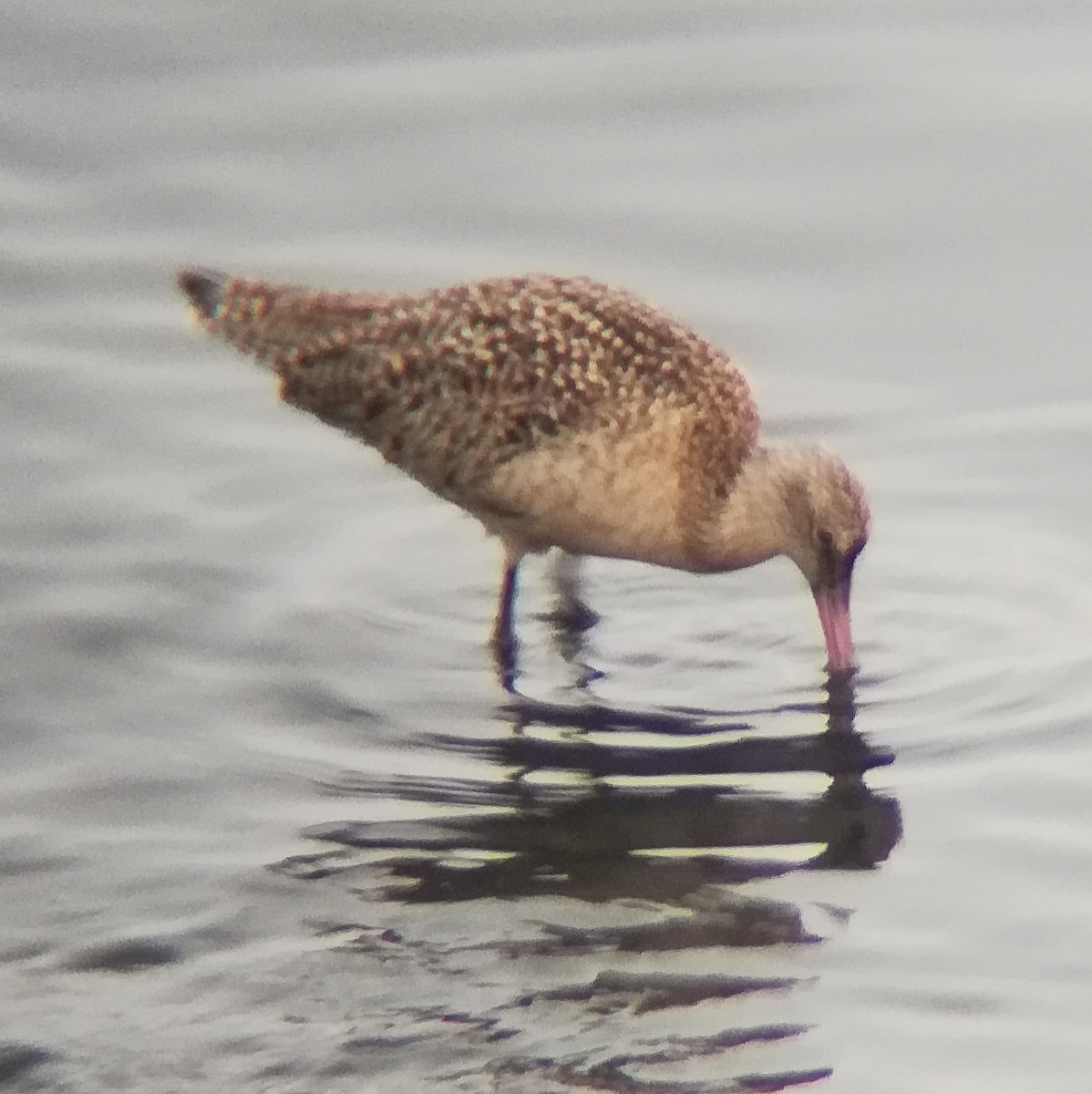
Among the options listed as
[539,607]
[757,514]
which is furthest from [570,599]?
[757,514]

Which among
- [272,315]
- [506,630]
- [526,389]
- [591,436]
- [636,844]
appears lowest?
[636,844]

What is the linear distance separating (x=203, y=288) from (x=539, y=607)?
Answer: 1323mm

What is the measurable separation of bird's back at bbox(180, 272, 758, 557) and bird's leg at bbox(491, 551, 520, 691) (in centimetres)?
15

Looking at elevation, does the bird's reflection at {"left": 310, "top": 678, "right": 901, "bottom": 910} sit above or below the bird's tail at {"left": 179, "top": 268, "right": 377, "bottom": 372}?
below

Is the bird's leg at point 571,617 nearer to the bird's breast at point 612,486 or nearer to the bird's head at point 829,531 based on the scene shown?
the bird's breast at point 612,486

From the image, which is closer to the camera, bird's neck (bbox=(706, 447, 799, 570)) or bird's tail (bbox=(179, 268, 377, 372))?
bird's neck (bbox=(706, 447, 799, 570))

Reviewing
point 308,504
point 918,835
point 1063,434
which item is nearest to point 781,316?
point 1063,434

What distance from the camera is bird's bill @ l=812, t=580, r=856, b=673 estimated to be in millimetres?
6762

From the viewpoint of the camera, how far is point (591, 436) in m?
6.82

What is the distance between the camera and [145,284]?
9078mm

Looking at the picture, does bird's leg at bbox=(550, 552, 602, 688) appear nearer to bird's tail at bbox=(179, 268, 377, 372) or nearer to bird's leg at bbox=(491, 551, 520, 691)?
bird's leg at bbox=(491, 551, 520, 691)

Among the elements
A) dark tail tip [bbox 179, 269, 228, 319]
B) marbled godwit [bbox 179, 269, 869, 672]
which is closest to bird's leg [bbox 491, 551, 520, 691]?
marbled godwit [bbox 179, 269, 869, 672]

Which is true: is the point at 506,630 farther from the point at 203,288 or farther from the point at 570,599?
the point at 203,288

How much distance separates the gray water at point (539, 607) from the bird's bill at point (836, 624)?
0.07 metres
